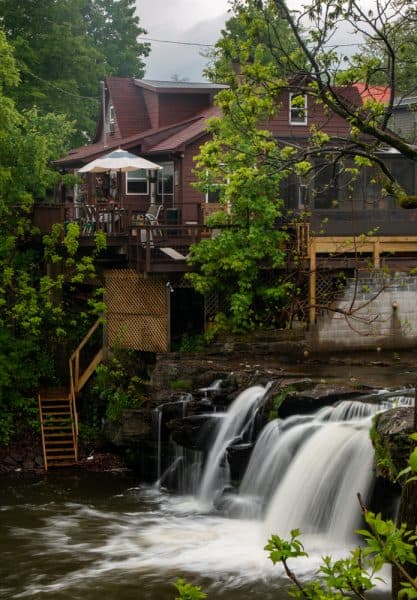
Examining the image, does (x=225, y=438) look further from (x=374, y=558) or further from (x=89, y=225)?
(x=374, y=558)

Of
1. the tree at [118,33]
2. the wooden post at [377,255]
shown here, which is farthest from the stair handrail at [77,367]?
the tree at [118,33]

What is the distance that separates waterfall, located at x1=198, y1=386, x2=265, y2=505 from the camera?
19812 mm

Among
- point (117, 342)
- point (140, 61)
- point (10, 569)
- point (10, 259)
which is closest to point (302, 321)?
point (117, 342)

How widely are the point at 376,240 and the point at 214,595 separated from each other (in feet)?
45.6

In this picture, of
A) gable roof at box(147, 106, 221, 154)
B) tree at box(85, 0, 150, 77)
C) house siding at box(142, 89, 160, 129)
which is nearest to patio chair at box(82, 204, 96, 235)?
gable roof at box(147, 106, 221, 154)

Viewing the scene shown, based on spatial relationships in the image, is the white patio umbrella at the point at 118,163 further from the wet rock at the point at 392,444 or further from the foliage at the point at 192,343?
the wet rock at the point at 392,444

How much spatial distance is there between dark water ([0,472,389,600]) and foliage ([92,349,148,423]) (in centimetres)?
239

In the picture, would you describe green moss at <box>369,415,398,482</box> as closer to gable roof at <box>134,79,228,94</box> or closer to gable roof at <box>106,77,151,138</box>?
gable roof at <box>134,79,228,94</box>

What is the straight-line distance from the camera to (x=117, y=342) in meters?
25.3

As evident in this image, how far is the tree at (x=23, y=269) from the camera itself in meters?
24.1

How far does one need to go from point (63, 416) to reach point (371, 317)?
8.40 metres

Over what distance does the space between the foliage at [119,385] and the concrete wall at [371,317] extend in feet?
14.9

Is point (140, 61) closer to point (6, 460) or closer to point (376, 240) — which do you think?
point (376, 240)

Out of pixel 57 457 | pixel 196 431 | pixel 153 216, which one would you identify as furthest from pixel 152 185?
pixel 196 431
